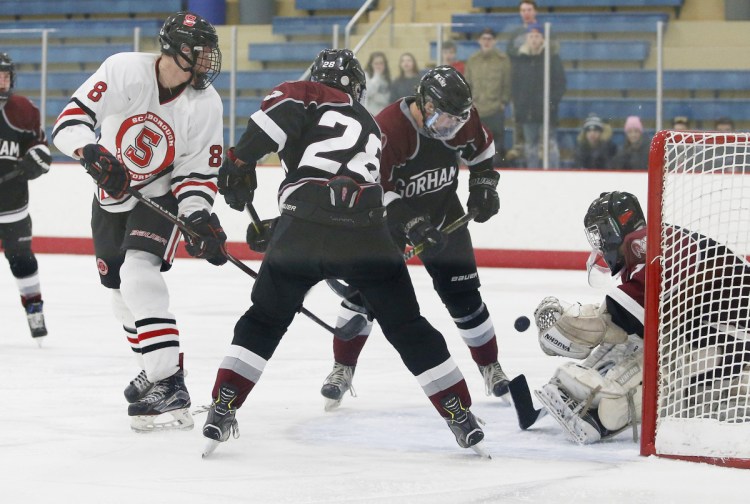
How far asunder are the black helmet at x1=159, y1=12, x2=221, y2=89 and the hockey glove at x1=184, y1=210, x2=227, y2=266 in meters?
0.39

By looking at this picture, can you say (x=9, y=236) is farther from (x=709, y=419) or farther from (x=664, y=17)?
(x=664, y=17)

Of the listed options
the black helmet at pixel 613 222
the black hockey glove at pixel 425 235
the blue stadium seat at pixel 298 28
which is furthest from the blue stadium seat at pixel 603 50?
the black helmet at pixel 613 222

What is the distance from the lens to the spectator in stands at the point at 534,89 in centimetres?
729

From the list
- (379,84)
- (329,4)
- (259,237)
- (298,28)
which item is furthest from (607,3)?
(259,237)

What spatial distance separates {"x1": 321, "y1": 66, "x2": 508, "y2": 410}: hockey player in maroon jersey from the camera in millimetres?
3160

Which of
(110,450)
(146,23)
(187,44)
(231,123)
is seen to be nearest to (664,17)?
(231,123)

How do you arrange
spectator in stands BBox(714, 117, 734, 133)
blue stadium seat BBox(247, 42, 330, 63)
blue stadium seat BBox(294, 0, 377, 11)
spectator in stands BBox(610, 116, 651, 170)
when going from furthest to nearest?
1. blue stadium seat BBox(294, 0, 377, 11)
2. blue stadium seat BBox(247, 42, 330, 63)
3. spectator in stands BBox(610, 116, 651, 170)
4. spectator in stands BBox(714, 117, 734, 133)

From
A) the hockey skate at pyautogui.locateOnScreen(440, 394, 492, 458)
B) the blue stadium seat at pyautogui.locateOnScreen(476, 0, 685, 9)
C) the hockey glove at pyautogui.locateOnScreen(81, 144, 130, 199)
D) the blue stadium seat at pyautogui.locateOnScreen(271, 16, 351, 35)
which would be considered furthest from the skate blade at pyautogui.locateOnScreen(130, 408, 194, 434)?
the blue stadium seat at pyautogui.locateOnScreen(476, 0, 685, 9)

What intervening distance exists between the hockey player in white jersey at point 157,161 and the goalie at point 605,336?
0.92 m

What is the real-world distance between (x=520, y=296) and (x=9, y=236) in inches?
104

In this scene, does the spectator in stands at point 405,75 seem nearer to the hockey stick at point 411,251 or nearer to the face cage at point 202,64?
the hockey stick at point 411,251

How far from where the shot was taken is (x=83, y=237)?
829cm

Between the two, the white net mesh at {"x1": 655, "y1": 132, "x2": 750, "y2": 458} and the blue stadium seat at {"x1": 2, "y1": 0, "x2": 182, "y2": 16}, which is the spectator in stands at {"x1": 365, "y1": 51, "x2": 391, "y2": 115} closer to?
the blue stadium seat at {"x1": 2, "y1": 0, "x2": 182, "y2": 16}

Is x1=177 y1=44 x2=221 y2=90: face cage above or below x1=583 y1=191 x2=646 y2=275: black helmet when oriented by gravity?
above
